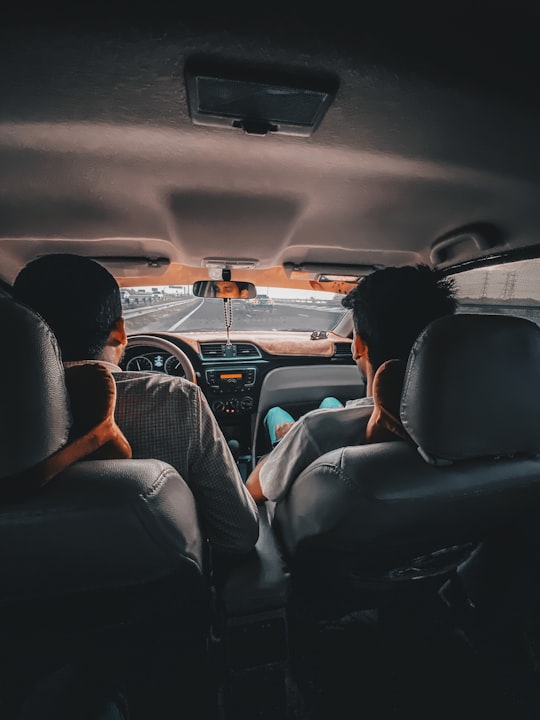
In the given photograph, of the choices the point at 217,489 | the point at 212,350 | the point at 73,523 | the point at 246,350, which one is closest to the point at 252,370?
the point at 246,350

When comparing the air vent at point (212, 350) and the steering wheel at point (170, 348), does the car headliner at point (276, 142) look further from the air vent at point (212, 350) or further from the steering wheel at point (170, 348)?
the air vent at point (212, 350)

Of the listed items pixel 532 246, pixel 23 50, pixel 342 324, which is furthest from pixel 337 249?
pixel 23 50

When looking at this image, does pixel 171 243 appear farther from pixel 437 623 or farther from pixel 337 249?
pixel 437 623

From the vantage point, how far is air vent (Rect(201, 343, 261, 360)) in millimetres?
3914

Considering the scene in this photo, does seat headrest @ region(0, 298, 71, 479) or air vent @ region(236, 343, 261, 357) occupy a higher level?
seat headrest @ region(0, 298, 71, 479)

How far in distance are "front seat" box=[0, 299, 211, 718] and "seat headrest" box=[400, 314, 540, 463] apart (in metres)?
→ 0.83

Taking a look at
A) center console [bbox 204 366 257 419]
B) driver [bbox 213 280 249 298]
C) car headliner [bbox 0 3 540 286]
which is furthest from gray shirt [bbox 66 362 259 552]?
center console [bbox 204 366 257 419]

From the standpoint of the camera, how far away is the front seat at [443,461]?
1096 mm

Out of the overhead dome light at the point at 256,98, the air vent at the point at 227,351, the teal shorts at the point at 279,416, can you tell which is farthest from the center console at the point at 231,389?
the overhead dome light at the point at 256,98

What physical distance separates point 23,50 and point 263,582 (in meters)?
2.01

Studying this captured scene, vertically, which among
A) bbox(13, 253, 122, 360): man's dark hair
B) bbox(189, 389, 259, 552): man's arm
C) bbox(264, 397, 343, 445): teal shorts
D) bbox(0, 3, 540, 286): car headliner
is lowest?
bbox(264, 397, 343, 445): teal shorts

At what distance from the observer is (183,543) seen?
99 centimetres

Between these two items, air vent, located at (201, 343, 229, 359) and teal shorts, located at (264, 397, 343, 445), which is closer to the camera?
teal shorts, located at (264, 397, 343, 445)

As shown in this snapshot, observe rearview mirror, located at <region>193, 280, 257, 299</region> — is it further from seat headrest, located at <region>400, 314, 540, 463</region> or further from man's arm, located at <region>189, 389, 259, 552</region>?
seat headrest, located at <region>400, 314, 540, 463</region>
